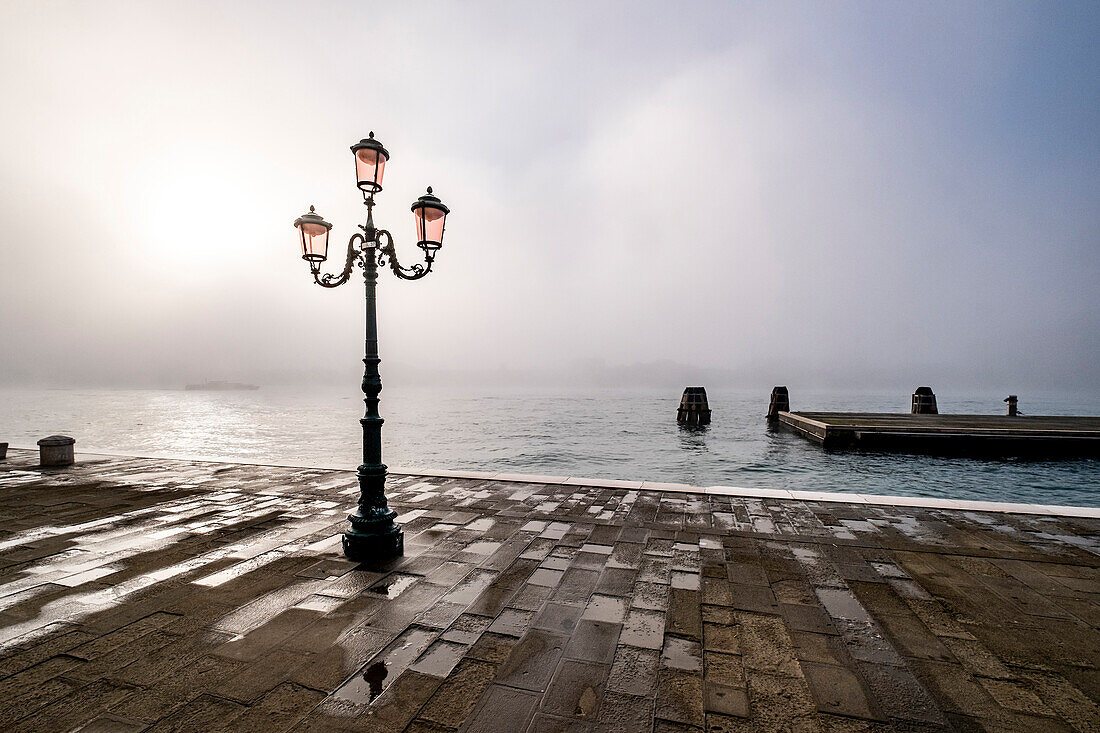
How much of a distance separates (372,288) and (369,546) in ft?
9.82

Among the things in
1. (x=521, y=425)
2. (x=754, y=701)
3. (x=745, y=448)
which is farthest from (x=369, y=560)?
(x=521, y=425)

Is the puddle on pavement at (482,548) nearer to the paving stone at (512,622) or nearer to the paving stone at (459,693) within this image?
the paving stone at (512,622)

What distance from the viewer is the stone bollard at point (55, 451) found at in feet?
33.6

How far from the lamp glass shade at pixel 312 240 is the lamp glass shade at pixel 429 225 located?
1396mm

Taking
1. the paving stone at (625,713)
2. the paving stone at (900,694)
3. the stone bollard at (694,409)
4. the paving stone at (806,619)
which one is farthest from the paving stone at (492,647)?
the stone bollard at (694,409)

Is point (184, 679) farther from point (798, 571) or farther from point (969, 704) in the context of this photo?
point (798, 571)

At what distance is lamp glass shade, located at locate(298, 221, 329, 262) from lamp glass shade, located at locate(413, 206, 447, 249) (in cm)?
140

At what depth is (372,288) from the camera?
570 centimetres

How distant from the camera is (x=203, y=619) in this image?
12.8ft

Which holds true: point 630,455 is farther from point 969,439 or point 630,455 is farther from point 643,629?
point 643,629

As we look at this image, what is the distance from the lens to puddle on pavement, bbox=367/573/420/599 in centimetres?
444

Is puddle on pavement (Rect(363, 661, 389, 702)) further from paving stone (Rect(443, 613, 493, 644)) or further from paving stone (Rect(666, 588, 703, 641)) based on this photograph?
paving stone (Rect(666, 588, 703, 641))

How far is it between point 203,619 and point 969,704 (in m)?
5.56

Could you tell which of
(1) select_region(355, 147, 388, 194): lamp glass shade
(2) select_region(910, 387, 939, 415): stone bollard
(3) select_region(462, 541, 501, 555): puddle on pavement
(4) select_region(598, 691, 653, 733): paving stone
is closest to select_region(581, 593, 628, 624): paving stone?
(4) select_region(598, 691, 653, 733): paving stone
